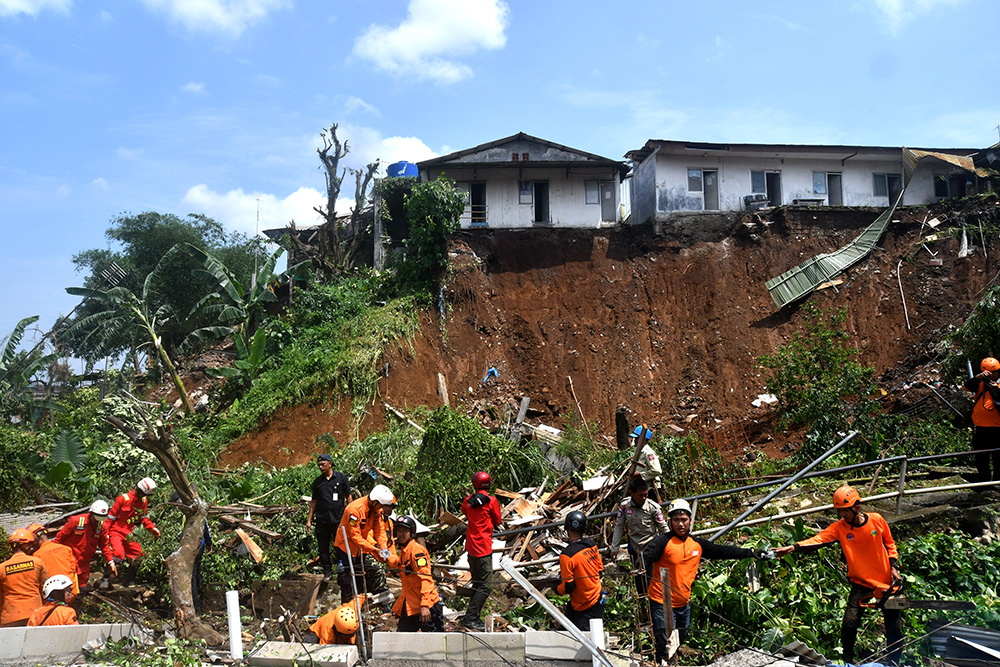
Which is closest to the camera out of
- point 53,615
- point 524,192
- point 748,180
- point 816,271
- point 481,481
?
point 53,615

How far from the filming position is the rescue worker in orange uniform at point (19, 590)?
6711mm

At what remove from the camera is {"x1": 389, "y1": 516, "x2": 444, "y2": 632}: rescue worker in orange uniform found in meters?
5.96

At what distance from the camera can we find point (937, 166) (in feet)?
74.9

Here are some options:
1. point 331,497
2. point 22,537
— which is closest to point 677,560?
point 331,497

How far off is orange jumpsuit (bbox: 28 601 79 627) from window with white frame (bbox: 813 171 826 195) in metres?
23.2

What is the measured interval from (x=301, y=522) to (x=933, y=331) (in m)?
16.8

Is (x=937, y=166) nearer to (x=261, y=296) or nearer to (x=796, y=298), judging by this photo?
(x=796, y=298)

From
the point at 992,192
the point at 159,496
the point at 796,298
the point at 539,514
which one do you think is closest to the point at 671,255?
the point at 796,298

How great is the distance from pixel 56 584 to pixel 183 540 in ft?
3.85

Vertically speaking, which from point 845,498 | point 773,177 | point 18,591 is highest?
point 773,177

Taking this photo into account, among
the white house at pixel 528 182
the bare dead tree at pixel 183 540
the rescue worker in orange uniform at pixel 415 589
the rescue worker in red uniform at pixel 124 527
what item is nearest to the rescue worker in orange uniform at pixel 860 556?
the rescue worker in orange uniform at pixel 415 589

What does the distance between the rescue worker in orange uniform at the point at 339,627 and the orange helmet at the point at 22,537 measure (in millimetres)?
3299

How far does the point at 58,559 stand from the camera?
7082mm

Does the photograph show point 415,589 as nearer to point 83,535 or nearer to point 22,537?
point 22,537
